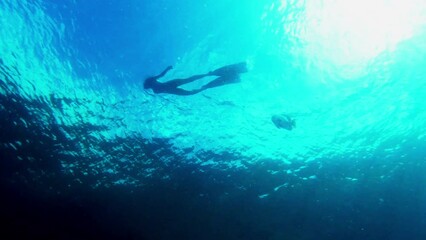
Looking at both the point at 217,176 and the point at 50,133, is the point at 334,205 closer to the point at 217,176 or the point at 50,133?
the point at 217,176

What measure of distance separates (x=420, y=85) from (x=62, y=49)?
1215 centimetres

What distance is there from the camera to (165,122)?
11.4m

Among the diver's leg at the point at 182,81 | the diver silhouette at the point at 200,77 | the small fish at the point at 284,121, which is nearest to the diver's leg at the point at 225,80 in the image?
the diver silhouette at the point at 200,77

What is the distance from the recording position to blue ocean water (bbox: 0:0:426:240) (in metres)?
8.72

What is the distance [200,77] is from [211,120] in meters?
2.76

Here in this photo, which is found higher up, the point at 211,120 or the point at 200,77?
the point at 211,120

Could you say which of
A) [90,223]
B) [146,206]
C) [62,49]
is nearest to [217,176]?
[146,206]

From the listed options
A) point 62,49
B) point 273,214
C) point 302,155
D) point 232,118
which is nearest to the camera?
point 62,49

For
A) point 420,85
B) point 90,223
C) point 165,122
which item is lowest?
point 90,223

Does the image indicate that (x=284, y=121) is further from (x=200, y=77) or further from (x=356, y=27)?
(x=356, y=27)

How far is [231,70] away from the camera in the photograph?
340 inches

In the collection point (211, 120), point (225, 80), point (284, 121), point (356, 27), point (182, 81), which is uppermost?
point (356, 27)

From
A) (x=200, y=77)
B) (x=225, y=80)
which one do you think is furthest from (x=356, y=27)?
(x=200, y=77)

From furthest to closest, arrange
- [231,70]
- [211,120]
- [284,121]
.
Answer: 1. [211,120]
2. [284,121]
3. [231,70]
